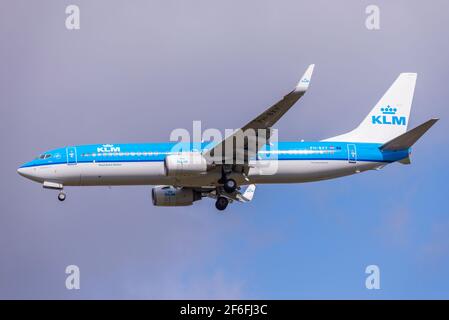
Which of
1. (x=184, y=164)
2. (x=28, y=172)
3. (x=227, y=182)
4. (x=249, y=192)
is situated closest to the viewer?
(x=184, y=164)

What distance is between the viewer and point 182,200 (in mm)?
64000

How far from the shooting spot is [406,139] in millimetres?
60125

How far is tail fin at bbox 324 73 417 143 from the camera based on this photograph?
210 feet

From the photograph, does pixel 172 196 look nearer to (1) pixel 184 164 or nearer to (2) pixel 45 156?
(1) pixel 184 164

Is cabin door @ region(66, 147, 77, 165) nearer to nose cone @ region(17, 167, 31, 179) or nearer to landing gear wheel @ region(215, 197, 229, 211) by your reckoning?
nose cone @ region(17, 167, 31, 179)

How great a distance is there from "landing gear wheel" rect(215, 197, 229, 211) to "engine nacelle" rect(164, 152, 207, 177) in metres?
4.37

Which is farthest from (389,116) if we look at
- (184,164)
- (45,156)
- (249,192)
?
(45,156)

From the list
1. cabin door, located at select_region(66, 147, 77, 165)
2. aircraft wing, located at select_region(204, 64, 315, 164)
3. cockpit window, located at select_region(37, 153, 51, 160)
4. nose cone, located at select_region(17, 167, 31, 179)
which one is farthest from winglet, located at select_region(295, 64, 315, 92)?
nose cone, located at select_region(17, 167, 31, 179)

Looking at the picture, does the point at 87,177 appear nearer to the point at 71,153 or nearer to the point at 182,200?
the point at 71,153

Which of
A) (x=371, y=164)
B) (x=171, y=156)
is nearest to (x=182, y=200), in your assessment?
(x=171, y=156)

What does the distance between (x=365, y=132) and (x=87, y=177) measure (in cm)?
1789

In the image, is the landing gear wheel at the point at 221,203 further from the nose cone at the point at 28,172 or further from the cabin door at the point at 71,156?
the nose cone at the point at 28,172

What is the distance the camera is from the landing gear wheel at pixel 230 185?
59438mm

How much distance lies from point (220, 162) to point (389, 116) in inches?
521
